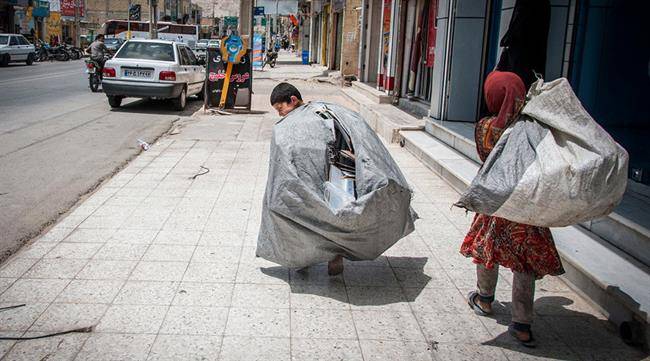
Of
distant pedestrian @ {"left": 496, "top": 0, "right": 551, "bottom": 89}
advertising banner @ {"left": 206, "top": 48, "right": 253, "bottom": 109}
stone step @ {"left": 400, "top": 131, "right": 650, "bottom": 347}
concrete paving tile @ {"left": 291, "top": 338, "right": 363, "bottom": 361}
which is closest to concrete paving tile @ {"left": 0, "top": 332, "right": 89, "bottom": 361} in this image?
concrete paving tile @ {"left": 291, "top": 338, "right": 363, "bottom": 361}

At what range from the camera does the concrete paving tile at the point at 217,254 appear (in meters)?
4.92

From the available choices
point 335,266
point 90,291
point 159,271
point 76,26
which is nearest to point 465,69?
point 335,266

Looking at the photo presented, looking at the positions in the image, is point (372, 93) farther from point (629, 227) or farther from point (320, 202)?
point (320, 202)

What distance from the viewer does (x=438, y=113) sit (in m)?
10.6


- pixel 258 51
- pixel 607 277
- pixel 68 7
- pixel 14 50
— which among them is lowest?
pixel 607 277

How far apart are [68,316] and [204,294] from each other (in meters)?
0.89

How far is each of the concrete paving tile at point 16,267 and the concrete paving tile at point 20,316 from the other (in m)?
0.58

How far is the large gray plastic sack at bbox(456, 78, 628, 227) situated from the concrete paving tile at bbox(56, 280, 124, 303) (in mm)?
2532

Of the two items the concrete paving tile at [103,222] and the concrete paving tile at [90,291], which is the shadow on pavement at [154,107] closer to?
the concrete paving tile at [103,222]

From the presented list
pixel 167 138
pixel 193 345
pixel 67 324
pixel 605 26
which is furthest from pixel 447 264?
pixel 167 138

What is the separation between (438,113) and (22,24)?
4664 centimetres

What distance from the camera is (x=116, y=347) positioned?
3441mm

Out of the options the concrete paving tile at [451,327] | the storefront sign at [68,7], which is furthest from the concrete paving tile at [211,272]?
the storefront sign at [68,7]

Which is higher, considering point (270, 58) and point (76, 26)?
point (76, 26)
